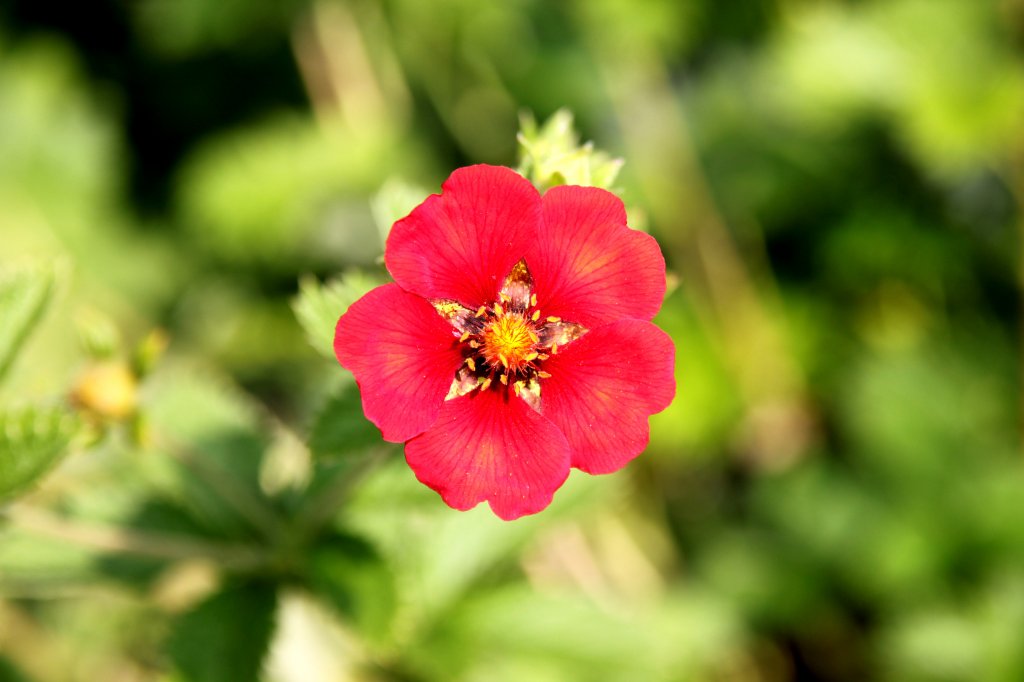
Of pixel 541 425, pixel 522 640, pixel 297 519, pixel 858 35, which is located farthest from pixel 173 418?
pixel 858 35

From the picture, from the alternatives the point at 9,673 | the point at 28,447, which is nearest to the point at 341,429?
the point at 28,447

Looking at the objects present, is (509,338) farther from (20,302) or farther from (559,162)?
(20,302)

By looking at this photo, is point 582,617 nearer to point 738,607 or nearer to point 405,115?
point 738,607

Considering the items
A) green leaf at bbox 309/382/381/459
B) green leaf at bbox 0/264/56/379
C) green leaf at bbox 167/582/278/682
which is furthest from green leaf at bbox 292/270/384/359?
green leaf at bbox 167/582/278/682

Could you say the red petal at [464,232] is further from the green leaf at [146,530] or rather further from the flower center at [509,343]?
the green leaf at [146,530]

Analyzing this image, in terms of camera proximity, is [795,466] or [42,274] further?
[795,466]

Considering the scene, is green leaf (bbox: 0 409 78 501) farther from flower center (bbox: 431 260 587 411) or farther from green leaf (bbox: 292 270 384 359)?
flower center (bbox: 431 260 587 411)
